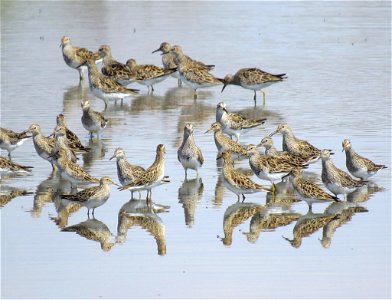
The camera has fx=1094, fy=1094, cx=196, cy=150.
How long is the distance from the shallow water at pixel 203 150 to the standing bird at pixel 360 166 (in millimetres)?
264

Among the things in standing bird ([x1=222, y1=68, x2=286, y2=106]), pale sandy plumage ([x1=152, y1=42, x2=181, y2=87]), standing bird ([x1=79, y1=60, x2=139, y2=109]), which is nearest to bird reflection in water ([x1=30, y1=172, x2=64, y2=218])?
standing bird ([x1=79, y1=60, x2=139, y2=109])

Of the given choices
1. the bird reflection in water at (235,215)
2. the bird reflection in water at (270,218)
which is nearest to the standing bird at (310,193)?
the bird reflection in water at (270,218)

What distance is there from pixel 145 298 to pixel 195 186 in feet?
20.0

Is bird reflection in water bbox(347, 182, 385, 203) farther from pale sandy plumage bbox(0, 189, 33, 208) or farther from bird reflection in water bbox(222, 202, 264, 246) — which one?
pale sandy plumage bbox(0, 189, 33, 208)

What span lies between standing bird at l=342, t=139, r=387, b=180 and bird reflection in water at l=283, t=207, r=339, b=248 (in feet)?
6.42

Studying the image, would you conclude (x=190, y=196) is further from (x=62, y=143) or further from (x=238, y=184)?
(x=62, y=143)

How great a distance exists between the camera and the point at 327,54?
114 ft

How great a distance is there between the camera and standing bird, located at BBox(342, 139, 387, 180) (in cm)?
1850

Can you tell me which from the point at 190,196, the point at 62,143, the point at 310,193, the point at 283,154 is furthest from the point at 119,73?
the point at 310,193

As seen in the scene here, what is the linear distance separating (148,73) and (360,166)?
1178 centimetres

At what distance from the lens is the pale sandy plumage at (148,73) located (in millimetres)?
29188

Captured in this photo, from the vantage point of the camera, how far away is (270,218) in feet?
53.7

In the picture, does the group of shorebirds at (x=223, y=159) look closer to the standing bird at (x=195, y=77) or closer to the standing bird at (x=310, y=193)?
the standing bird at (x=310, y=193)

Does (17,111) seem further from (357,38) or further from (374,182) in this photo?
(357,38)
